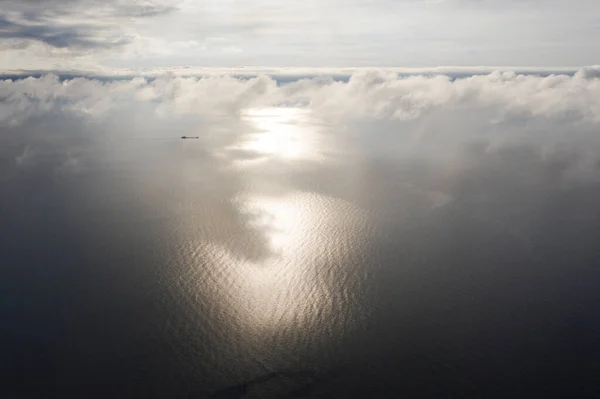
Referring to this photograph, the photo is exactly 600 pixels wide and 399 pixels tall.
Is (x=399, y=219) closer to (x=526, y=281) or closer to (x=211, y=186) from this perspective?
(x=526, y=281)

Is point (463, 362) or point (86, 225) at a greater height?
point (86, 225)

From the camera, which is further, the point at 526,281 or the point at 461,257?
the point at 461,257

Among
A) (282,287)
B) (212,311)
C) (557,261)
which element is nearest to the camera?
(212,311)

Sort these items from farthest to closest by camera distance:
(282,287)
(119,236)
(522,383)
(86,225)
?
1. (86,225)
2. (119,236)
3. (282,287)
4. (522,383)

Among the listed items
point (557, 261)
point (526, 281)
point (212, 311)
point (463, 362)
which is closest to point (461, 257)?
point (526, 281)

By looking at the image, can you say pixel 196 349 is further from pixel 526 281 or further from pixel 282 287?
pixel 526 281

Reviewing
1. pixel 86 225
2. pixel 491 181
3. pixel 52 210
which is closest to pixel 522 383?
pixel 86 225

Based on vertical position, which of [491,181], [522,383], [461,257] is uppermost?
[491,181]
